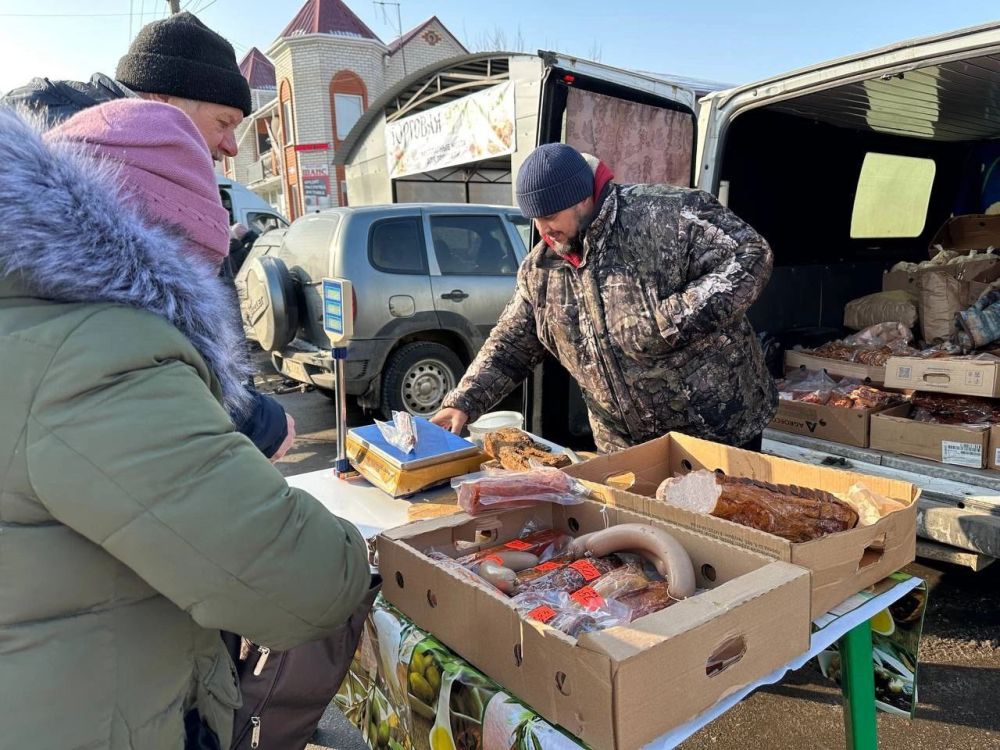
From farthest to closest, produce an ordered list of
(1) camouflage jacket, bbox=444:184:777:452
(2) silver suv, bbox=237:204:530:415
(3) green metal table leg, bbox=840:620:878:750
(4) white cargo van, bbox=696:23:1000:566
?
(2) silver suv, bbox=237:204:530:415 → (4) white cargo van, bbox=696:23:1000:566 → (1) camouflage jacket, bbox=444:184:777:452 → (3) green metal table leg, bbox=840:620:878:750

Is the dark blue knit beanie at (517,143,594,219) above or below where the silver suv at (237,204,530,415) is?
above

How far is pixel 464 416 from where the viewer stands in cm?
281

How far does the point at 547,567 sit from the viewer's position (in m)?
1.74

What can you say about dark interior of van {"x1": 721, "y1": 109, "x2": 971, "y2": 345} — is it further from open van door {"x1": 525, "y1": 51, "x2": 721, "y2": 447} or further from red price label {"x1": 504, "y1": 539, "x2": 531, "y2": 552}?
red price label {"x1": 504, "y1": 539, "x2": 531, "y2": 552}

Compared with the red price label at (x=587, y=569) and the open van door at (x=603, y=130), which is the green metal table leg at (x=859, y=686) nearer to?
the red price label at (x=587, y=569)

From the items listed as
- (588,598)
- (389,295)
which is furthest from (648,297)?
(389,295)

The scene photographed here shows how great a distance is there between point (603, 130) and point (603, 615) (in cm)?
288

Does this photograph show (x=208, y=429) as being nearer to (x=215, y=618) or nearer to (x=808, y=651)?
(x=215, y=618)

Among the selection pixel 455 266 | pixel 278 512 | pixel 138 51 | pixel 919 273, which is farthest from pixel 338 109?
pixel 278 512

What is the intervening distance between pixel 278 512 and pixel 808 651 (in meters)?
1.11

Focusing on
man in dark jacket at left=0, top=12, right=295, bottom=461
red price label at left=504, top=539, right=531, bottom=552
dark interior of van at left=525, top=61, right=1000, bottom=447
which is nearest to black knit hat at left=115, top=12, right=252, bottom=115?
man in dark jacket at left=0, top=12, right=295, bottom=461

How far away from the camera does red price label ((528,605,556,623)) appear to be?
141cm

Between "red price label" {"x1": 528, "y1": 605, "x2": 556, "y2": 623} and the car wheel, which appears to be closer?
"red price label" {"x1": 528, "y1": 605, "x2": 556, "y2": 623}

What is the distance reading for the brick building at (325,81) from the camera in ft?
81.4
